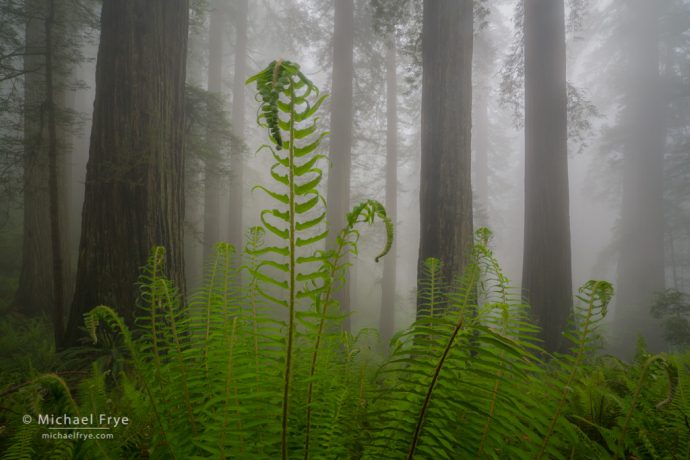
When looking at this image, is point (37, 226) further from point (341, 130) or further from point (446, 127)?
point (446, 127)

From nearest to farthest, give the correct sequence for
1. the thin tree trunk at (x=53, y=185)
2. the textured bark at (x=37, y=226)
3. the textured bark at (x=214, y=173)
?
the thin tree trunk at (x=53, y=185)
the textured bark at (x=37, y=226)
the textured bark at (x=214, y=173)

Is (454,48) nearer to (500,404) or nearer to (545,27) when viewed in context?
(545,27)

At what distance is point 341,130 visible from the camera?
980 cm

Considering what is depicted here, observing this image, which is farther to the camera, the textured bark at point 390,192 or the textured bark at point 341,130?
the textured bark at point 390,192

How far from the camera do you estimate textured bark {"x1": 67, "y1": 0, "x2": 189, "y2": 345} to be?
3.32 meters

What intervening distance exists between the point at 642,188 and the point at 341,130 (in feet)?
49.9

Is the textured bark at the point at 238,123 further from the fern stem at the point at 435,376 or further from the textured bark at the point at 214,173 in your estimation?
the fern stem at the point at 435,376

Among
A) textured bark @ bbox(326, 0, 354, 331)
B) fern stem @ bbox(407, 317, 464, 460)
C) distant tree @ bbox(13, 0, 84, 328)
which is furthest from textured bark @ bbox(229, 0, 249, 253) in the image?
fern stem @ bbox(407, 317, 464, 460)

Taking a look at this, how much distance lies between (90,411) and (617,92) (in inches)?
1047

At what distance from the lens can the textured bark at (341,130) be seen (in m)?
9.34

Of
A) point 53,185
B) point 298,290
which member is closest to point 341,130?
point 53,185

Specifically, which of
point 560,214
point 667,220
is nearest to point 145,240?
point 560,214

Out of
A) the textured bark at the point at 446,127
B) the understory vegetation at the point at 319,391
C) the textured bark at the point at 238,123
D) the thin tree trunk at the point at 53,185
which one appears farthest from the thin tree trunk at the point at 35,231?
the textured bark at the point at 446,127

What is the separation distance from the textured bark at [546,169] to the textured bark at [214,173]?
6052 mm
